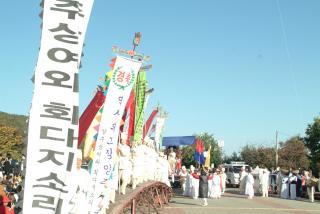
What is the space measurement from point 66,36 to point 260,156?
190 feet

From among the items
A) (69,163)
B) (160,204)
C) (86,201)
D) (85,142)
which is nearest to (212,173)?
(160,204)

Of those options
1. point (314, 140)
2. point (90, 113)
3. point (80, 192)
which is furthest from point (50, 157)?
point (314, 140)

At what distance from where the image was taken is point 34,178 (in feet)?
15.2

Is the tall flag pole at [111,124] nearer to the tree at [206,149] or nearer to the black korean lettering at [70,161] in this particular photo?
the black korean lettering at [70,161]

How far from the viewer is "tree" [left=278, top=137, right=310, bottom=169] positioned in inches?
2185

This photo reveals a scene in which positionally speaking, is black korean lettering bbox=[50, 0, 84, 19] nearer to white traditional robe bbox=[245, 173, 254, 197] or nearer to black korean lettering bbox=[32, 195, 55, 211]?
black korean lettering bbox=[32, 195, 55, 211]

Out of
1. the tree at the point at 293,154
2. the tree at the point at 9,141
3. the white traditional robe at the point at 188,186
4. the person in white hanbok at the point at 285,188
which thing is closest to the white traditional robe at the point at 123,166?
the white traditional robe at the point at 188,186

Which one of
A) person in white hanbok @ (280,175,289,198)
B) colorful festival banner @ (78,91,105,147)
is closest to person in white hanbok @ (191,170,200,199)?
person in white hanbok @ (280,175,289,198)

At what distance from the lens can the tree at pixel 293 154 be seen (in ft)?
182

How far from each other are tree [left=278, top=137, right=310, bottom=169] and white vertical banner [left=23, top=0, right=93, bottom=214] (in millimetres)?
53254

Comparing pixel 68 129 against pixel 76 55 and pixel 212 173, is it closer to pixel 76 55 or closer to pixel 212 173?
pixel 76 55

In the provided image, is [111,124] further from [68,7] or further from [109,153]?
[68,7]

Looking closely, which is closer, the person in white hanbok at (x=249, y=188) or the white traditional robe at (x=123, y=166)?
the white traditional robe at (x=123, y=166)

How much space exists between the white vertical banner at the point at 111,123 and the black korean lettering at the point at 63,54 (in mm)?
4100
